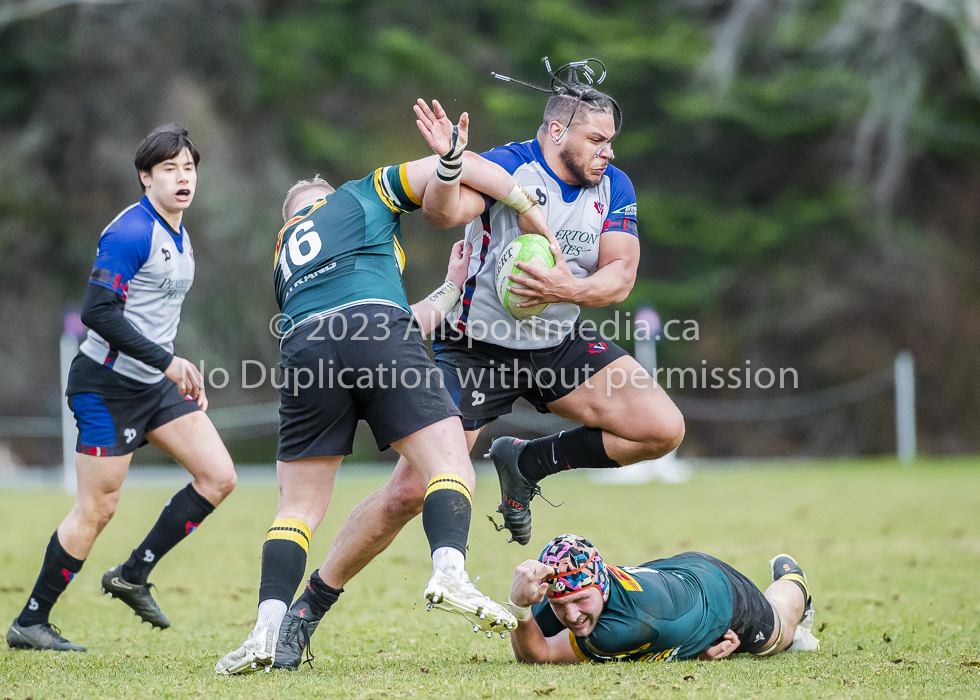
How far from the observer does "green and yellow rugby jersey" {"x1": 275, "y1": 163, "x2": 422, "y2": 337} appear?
384cm

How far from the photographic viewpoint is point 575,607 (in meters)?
3.82

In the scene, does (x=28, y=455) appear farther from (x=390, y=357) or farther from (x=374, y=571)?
(x=390, y=357)

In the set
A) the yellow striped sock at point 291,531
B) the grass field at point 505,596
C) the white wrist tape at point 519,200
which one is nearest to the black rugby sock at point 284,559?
the yellow striped sock at point 291,531

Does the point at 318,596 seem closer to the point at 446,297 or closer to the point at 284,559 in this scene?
the point at 284,559

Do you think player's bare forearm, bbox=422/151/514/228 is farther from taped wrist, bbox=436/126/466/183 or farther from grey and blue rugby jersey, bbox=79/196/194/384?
grey and blue rugby jersey, bbox=79/196/194/384

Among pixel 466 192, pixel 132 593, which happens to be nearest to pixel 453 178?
pixel 466 192

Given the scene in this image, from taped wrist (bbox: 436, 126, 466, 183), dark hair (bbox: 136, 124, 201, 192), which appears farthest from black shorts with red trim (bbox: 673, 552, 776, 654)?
dark hair (bbox: 136, 124, 201, 192)

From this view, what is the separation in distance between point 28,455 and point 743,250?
14.3 metres

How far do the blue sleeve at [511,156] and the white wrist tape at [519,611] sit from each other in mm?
1903

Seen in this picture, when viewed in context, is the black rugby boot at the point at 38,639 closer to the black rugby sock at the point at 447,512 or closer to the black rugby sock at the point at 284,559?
the black rugby sock at the point at 284,559

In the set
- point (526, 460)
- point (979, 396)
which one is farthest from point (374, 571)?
point (979, 396)

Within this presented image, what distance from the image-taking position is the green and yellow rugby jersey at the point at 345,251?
3844mm

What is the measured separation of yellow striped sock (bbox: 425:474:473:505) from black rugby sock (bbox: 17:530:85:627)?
2020 millimetres

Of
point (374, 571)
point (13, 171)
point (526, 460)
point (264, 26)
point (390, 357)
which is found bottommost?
point (374, 571)
